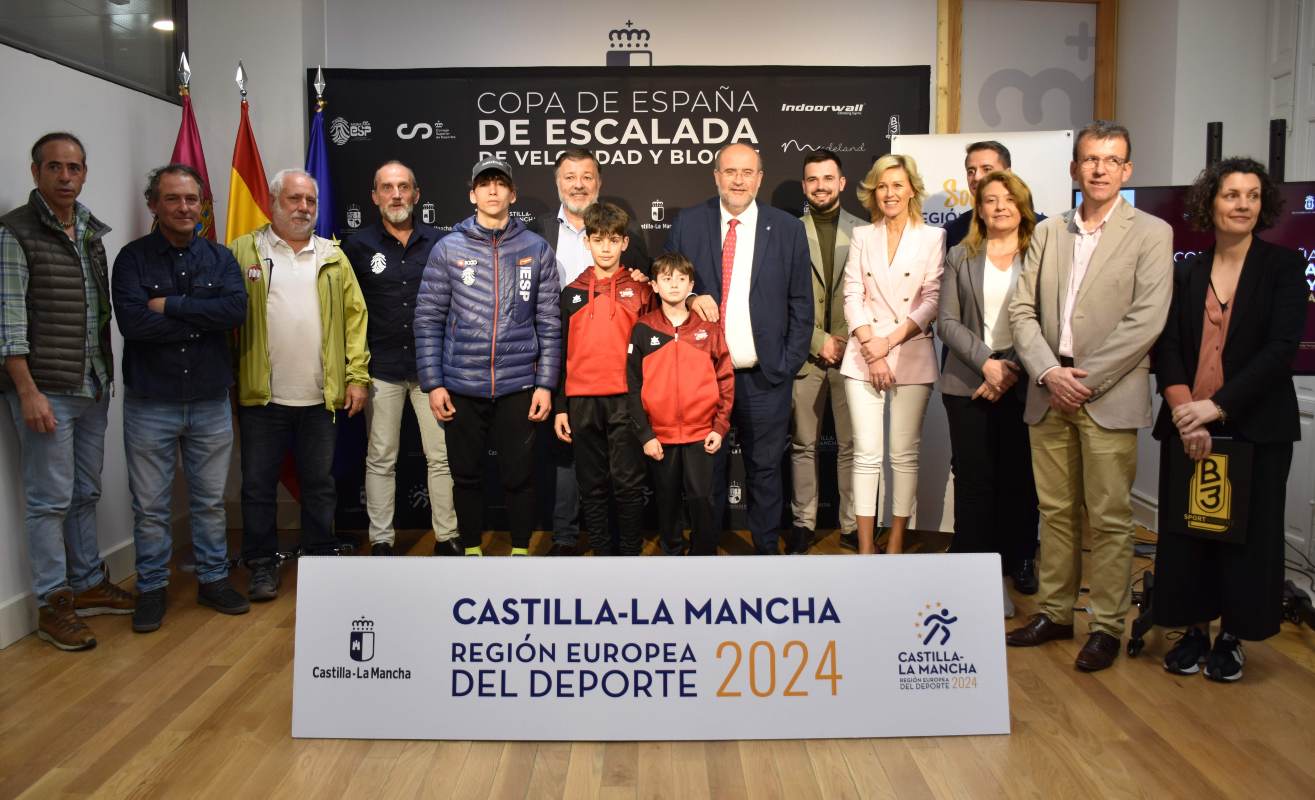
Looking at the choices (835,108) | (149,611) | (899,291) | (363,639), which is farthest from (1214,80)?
(149,611)

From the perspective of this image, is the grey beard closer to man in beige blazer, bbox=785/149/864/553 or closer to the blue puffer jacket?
the blue puffer jacket

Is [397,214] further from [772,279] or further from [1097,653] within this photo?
[1097,653]

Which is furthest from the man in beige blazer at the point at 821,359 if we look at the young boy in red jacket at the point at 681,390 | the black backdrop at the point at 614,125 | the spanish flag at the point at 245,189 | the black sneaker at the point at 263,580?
the spanish flag at the point at 245,189

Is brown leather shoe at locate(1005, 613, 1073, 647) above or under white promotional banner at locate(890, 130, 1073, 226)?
under

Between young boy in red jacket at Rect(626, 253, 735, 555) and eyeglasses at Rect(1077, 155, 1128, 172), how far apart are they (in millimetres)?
1382

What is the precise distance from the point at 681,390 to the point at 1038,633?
147 centimetres

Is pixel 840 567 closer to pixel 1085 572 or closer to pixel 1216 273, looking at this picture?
pixel 1216 273

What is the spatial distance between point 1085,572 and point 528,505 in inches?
90.0

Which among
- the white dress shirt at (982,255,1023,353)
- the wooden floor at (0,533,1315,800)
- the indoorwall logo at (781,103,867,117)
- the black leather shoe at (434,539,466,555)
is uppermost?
the indoorwall logo at (781,103,867,117)

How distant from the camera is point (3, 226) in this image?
11.2 ft

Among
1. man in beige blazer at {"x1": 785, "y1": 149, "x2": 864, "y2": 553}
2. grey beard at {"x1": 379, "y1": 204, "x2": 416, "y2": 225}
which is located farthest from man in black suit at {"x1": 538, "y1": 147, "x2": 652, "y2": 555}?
man in beige blazer at {"x1": 785, "y1": 149, "x2": 864, "y2": 553}

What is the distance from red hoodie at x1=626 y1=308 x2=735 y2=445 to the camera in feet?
13.0

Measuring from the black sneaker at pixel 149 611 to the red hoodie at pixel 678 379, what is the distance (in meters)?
1.82

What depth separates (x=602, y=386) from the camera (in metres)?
4.10
